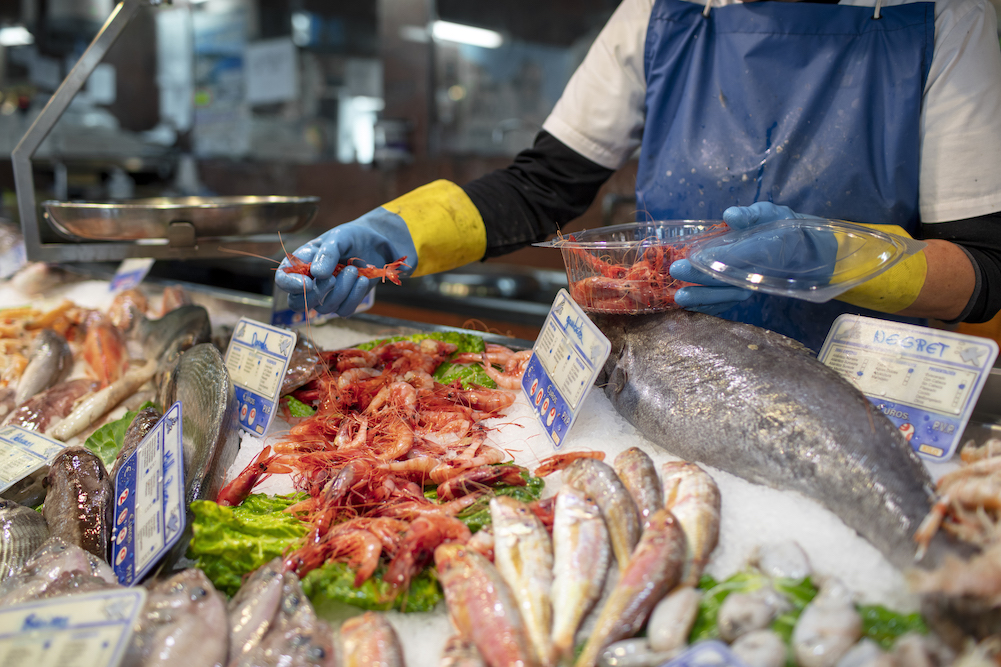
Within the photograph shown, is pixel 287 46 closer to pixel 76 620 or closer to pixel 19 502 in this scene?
pixel 19 502

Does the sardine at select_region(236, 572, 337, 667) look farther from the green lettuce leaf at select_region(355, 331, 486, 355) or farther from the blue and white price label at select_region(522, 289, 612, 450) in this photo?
the green lettuce leaf at select_region(355, 331, 486, 355)

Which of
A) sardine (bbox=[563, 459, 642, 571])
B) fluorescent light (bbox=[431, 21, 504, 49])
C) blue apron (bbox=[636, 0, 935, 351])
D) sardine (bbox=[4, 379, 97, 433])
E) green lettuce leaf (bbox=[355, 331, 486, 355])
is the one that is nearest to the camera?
sardine (bbox=[563, 459, 642, 571])

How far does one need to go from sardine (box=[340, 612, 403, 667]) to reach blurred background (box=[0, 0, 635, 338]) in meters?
3.80

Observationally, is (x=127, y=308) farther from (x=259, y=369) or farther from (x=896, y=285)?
(x=896, y=285)

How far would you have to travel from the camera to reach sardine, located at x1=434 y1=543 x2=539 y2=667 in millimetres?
1030

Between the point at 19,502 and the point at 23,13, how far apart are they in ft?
34.4

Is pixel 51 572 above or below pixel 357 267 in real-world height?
below

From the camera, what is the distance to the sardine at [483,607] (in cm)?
103

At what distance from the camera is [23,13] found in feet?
29.6

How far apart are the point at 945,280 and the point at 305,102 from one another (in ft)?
28.4

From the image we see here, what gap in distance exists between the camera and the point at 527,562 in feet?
3.97

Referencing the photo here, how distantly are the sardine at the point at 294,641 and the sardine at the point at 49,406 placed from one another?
1.67m

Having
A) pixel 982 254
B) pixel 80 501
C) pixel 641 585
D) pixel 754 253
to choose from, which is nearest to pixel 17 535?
pixel 80 501

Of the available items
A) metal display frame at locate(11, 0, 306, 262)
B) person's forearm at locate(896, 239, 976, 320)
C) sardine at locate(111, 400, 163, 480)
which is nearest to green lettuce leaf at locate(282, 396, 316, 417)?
sardine at locate(111, 400, 163, 480)
